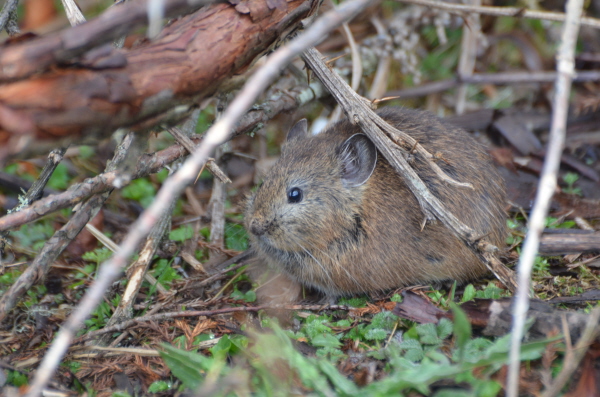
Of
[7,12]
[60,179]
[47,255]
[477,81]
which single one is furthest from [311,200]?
[477,81]

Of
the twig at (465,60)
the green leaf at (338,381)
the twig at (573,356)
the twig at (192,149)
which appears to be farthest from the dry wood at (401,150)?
the twig at (465,60)

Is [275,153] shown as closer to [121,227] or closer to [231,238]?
[231,238]

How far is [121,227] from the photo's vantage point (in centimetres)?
529

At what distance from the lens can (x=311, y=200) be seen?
14.5 feet

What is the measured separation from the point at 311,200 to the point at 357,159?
532 mm

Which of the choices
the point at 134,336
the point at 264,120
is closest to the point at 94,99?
the point at 134,336

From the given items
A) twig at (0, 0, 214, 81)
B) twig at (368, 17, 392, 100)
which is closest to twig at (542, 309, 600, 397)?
twig at (0, 0, 214, 81)

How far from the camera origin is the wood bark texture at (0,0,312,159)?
257 centimetres

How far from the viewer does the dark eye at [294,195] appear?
174 inches

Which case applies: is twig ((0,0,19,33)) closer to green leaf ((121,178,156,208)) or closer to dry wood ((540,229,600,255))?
green leaf ((121,178,156,208))

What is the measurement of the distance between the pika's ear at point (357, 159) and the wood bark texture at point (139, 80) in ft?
4.15

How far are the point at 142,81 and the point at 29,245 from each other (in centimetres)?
287

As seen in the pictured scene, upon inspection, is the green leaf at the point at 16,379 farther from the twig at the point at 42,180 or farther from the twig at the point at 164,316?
the twig at the point at 42,180

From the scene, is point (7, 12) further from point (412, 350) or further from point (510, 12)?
point (510, 12)
